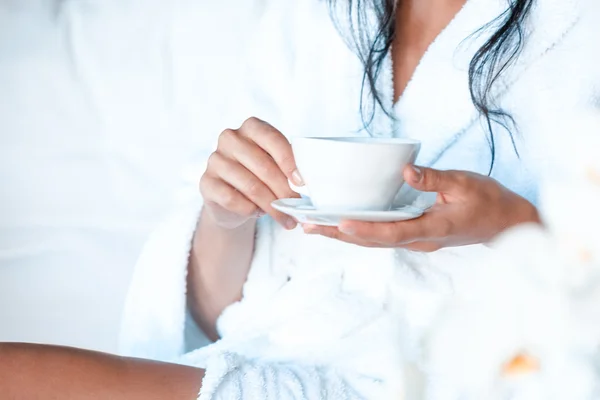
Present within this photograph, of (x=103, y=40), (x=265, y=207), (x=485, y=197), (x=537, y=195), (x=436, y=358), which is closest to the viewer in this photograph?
(x=436, y=358)

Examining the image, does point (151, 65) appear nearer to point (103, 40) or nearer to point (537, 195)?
point (103, 40)

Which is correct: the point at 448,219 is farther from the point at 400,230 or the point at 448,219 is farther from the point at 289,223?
the point at 289,223

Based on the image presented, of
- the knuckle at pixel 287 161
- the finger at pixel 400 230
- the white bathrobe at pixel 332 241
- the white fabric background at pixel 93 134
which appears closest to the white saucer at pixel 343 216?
the finger at pixel 400 230

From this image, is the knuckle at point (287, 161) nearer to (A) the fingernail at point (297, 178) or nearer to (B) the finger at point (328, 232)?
(A) the fingernail at point (297, 178)

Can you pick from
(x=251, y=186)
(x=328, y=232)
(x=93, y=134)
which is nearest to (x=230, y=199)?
(x=251, y=186)

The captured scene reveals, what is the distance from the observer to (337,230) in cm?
74

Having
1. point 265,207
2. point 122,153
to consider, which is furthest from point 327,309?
point 122,153

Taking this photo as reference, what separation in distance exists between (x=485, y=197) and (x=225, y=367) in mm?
337

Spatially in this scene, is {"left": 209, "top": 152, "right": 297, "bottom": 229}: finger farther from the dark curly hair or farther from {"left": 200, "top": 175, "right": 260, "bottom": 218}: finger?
the dark curly hair

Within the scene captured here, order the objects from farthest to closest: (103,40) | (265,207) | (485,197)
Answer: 1. (103,40)
2. (265,207)
3. (485,197)

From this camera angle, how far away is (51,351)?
84 centimetres

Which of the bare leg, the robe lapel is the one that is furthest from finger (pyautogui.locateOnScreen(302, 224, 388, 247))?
the robe lapel

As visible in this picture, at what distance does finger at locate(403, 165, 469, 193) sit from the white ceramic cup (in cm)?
3

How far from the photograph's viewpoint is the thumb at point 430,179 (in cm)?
71
